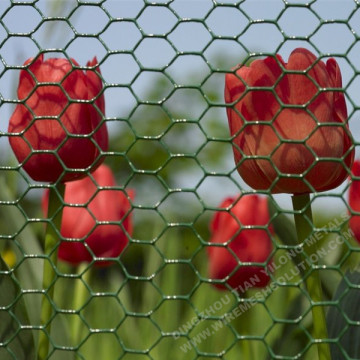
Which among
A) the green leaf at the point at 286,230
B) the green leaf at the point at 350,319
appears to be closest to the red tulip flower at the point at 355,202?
the green leaf at the point at 350,319

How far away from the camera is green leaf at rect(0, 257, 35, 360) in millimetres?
604

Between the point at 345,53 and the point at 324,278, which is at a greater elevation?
the point at 345,53

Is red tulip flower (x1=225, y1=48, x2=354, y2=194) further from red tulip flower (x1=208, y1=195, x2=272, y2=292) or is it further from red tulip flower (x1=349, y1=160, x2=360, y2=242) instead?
red tulip flower (x1=208, y1=195, x2=272, y2=292)

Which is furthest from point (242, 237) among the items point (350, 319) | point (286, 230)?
point (350, 319)

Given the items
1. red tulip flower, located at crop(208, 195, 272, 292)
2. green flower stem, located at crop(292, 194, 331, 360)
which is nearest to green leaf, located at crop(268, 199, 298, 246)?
red tulip flower, located at crop(208, 195, 272, 292)

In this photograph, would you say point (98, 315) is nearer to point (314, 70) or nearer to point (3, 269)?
point (3, 269)

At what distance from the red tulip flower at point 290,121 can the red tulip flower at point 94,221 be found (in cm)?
26

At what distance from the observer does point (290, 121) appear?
0.53 m

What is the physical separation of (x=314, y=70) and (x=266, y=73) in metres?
0.03

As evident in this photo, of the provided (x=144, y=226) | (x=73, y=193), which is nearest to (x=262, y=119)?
(x=73, y=193)

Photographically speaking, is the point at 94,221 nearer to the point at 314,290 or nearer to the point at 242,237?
the point at 242,237

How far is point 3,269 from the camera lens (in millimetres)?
604

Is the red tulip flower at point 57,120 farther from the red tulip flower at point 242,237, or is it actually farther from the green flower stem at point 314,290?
the red tulip flower at point 242,237

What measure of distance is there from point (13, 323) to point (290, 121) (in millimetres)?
232
